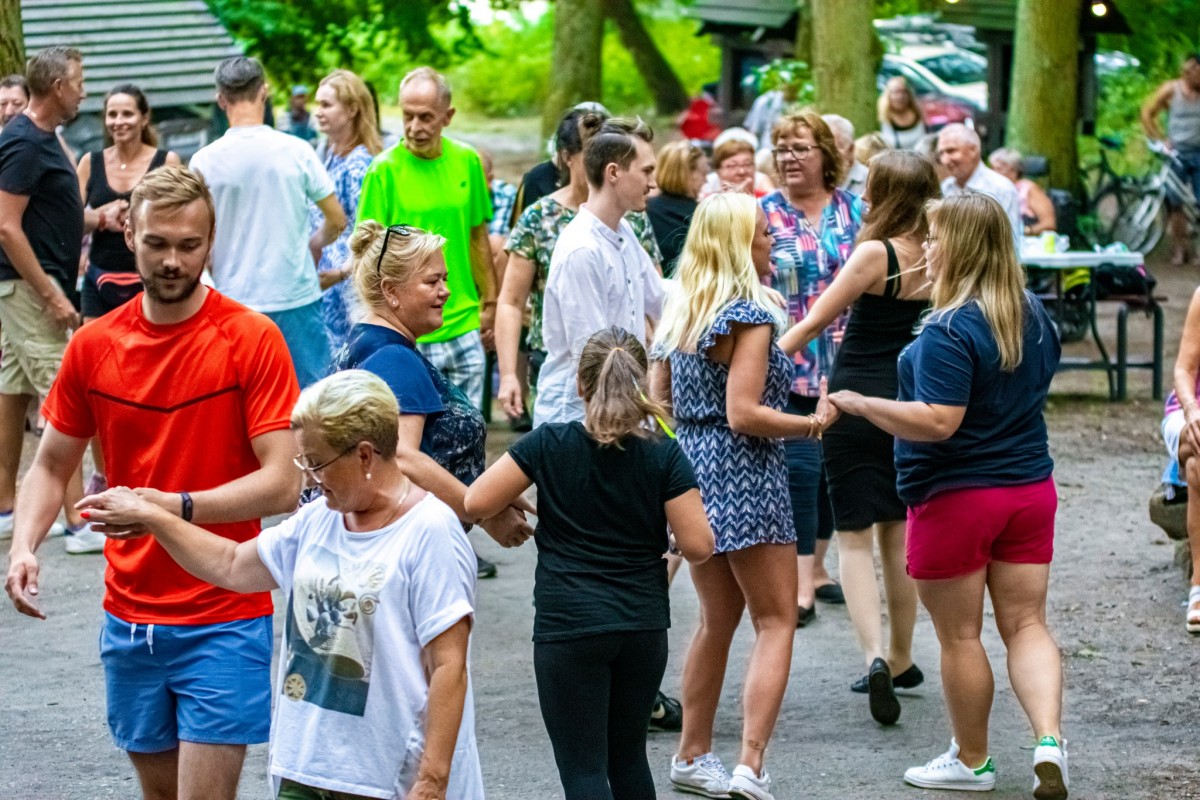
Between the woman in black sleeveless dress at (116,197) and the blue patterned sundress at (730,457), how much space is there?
374 cm

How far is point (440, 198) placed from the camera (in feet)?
24.9

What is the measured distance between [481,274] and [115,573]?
408 cm

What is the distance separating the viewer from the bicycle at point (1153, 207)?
18.5 metres

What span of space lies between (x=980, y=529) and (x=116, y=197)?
4.91m

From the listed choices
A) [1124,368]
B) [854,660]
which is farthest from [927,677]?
[1124,368]

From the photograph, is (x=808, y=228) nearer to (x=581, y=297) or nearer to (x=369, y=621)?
(x=581, y=297)

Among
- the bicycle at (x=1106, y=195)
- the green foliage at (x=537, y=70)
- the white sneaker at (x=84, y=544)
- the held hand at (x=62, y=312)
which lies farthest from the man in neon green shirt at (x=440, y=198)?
the green foliage at (x=537, y=70)

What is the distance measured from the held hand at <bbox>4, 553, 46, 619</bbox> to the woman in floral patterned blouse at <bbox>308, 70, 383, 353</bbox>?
4747 millimetres

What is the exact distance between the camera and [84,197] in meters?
8.63

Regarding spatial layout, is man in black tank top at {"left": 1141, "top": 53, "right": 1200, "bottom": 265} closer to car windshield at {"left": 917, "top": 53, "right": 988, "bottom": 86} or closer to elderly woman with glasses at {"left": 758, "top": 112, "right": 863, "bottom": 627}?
car windshield at {"left": 917, "top": 53, "right": 988, "bottom": 86}

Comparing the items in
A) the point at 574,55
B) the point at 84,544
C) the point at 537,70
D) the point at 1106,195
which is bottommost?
the point at 537,70

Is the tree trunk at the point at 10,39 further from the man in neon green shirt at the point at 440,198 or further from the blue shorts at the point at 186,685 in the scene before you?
the blue shorts at the point at 186,685

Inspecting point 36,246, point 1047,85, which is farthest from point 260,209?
point 1047,85

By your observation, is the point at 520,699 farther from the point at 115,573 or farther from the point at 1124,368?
the point at 1124,368
